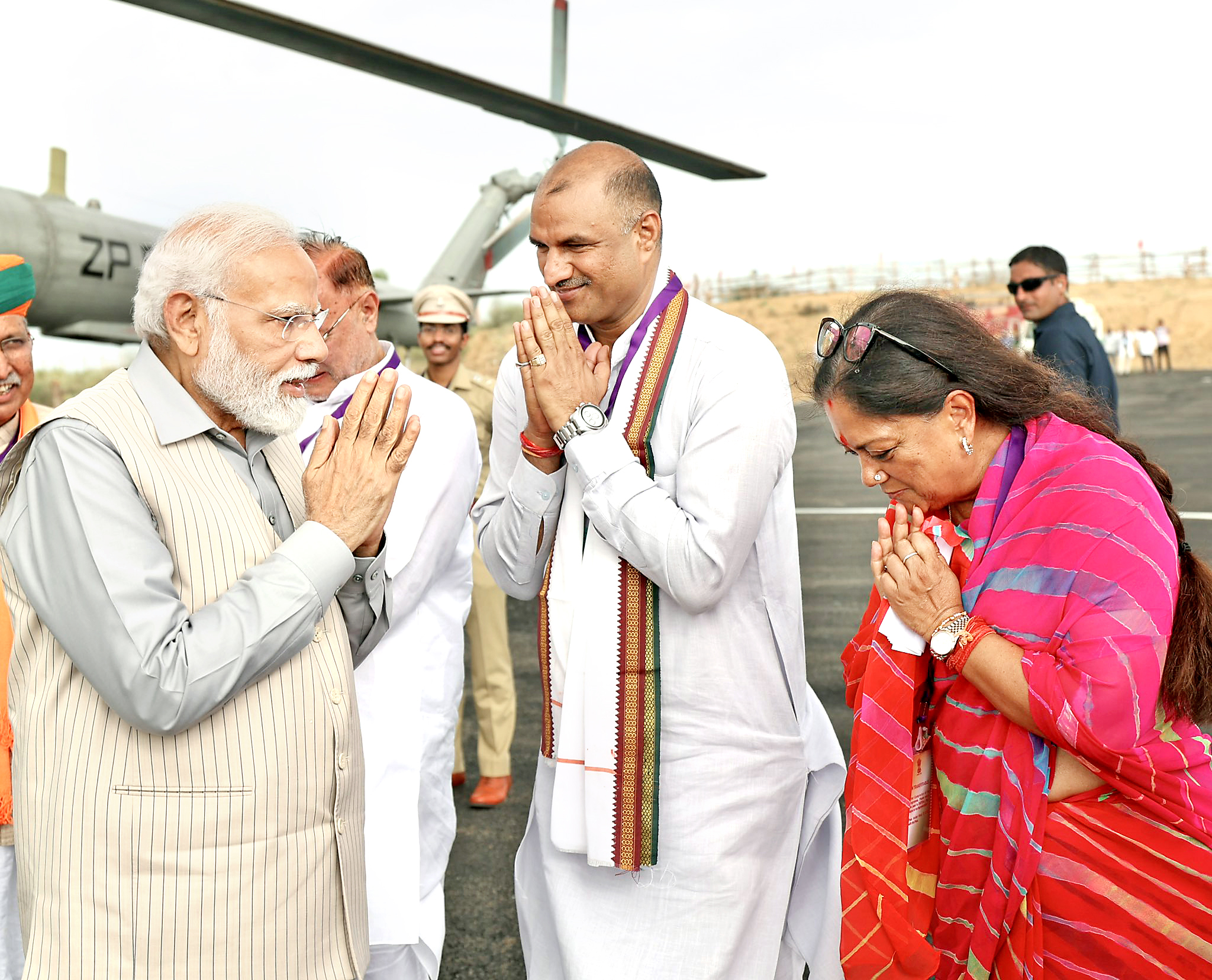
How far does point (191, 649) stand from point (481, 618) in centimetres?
347

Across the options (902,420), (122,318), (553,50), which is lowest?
(902,420)

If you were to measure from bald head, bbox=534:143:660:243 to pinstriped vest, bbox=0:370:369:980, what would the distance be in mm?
947

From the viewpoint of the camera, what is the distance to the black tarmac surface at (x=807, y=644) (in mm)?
3375

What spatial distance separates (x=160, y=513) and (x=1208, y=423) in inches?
787

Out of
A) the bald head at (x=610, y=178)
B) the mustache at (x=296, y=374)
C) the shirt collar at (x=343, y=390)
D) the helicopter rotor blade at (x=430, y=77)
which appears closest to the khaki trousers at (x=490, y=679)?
the shirt collar at (x=343, y=390)

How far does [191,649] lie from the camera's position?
1499mm

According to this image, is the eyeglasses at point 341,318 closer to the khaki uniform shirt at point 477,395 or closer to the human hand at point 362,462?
the human hand at point 362,462

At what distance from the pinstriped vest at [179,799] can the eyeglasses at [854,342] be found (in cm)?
105

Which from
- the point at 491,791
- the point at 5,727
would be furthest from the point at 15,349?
the point at 491,791

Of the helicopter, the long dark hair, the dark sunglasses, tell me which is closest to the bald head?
the long dark hair

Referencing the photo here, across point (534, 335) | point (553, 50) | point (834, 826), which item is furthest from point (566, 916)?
point (553, 50)

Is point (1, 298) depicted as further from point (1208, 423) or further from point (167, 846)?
point (1208, 423)

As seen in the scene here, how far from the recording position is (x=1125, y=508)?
1.67 m

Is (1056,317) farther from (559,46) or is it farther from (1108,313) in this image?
(1108,313)
